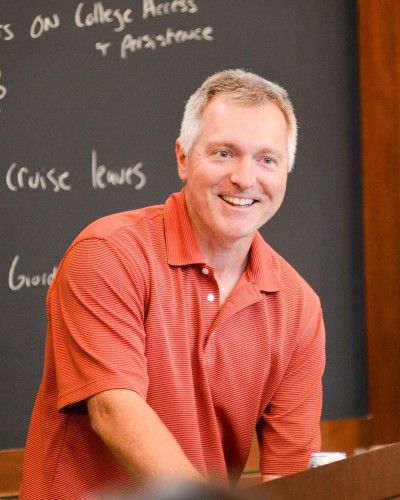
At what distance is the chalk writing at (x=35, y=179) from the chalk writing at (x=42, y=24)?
32 cm

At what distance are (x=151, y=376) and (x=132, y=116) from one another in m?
0.96

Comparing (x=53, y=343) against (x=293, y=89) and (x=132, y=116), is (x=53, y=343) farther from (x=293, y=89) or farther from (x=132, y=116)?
(x=293, y=89)

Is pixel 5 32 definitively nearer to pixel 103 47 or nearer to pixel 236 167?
pixel 103 47

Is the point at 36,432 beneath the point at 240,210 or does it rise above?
beneath

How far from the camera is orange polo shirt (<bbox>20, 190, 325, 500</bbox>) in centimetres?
160

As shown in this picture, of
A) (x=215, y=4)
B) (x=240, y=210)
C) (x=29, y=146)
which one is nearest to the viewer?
(x=240, y=210)

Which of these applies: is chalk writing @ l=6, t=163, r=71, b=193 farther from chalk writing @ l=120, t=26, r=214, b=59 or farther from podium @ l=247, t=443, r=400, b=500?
podium @ l=247, t=443, r=400, b=500

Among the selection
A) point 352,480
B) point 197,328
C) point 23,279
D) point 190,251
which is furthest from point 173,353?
point 23,279

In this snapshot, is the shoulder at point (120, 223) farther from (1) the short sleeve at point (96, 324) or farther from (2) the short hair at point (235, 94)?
(2) the short hair at point (235, 94)

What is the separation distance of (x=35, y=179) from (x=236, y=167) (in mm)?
741

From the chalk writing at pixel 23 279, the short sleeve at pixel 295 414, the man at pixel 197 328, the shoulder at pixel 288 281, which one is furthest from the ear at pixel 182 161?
the chalk writing at pixel 23 279

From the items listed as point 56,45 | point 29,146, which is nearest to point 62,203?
point 29,146

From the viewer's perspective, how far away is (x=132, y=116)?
2.45 m

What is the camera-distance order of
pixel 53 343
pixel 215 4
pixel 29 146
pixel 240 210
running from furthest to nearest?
pixel 215 4 → pixel 29 146 → pixel 240 210 → pixel 53 343
